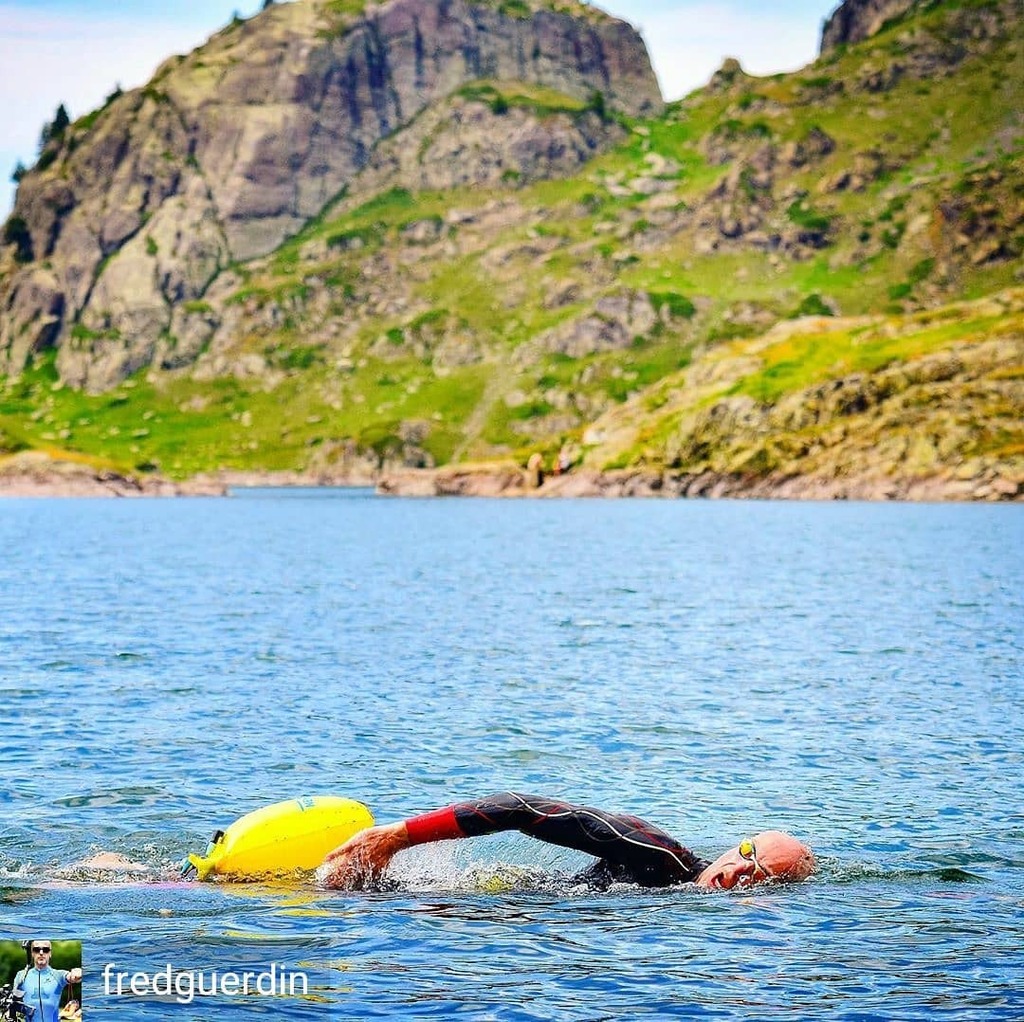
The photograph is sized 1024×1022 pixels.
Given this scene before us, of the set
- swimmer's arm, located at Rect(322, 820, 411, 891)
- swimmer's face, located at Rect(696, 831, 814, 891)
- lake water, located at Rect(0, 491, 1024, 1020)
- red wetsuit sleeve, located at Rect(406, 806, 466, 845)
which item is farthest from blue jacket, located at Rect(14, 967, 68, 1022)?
swimmer's face, located at Rect(696, 831, 814, 891)

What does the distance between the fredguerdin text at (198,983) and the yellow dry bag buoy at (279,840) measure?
554 cm

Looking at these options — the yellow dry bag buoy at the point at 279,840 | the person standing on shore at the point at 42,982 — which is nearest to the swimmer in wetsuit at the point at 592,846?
the yellow dry bag buoy at the point at 279,840

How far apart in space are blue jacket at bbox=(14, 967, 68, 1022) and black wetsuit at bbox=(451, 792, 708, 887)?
12.1 meters

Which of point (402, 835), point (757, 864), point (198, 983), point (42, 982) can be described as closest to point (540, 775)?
point (757, 864)

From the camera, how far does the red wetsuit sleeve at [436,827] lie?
2514 centimetres

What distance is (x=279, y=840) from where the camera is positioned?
27.3 meters

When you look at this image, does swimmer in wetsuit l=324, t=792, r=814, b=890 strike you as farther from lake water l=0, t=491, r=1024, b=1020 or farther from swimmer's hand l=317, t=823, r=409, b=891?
lake water l=0, t=491, r=1024, b=1020

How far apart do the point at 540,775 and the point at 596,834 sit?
11.9 metres

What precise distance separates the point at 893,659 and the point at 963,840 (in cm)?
3139

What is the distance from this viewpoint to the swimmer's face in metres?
27.0

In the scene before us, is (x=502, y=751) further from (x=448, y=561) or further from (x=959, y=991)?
(x=448, y=561)

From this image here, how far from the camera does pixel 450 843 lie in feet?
94.4

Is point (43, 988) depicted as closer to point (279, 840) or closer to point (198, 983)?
point (198, 983)

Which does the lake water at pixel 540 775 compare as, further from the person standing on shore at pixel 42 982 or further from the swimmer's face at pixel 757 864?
the person standing on shore at pixel 42 982
